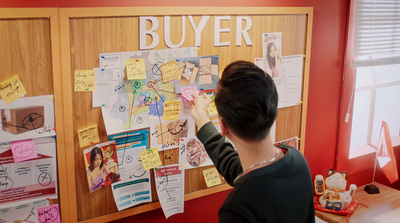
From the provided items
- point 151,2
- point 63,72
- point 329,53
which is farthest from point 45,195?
point 329,53

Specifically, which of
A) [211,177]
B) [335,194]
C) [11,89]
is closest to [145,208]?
[211,177]

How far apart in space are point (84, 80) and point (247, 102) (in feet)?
2.54

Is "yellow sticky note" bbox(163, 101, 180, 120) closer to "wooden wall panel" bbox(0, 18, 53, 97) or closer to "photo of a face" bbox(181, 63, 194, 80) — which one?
"photo of a face" bbox(181, 63, 194, 80)

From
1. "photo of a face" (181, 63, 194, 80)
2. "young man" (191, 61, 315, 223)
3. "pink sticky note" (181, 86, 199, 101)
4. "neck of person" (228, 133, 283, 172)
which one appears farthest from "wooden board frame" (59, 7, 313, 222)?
"neck of person" (228, 133, 283, 172)

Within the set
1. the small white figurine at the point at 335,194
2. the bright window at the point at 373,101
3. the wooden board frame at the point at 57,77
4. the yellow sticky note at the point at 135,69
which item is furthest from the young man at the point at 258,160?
the bright window at the point at 373,101

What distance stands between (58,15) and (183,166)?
92 centimetres

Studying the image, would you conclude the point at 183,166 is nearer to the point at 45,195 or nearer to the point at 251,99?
the point at 45,195

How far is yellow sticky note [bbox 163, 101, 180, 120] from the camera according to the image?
1.94m

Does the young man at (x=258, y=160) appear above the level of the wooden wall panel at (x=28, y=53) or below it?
below

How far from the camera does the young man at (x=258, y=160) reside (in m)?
1.23

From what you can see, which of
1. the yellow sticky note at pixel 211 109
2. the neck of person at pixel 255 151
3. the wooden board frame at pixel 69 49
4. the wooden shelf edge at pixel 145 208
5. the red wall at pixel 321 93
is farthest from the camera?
the red wall at pixel 321 93

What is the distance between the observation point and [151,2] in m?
1.81

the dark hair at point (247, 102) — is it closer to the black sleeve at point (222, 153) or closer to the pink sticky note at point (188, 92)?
the black sleeve at point (222, 153)

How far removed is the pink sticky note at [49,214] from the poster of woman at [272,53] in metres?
1.24
